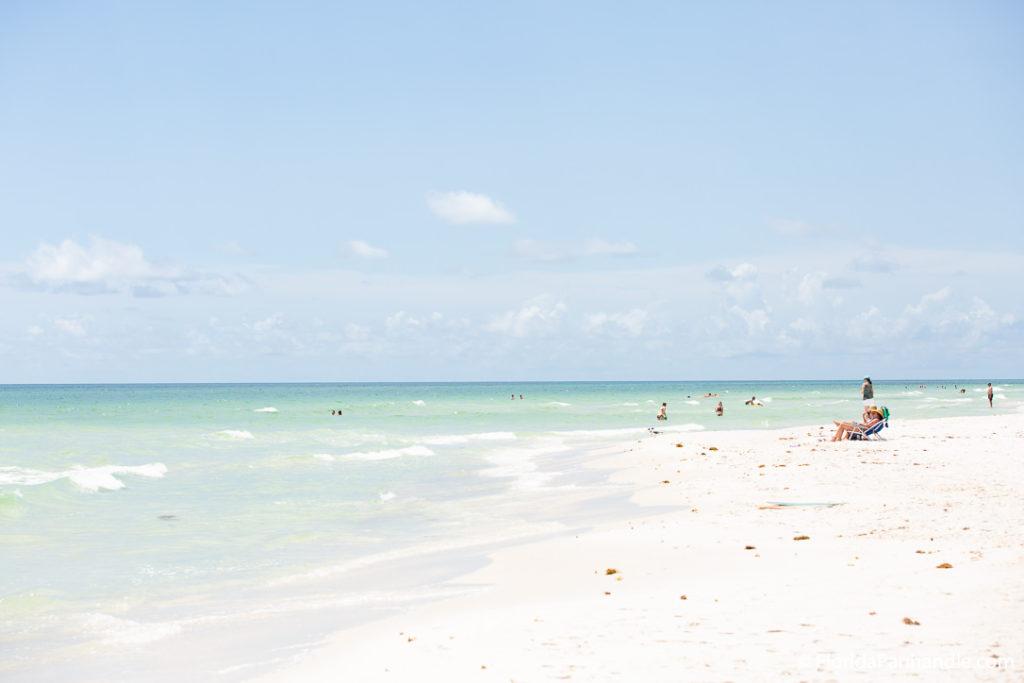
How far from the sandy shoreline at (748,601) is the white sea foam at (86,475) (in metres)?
15.0

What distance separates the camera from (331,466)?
28641 mm

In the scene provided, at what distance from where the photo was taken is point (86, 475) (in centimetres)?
2280

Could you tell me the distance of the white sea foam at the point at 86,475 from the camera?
22.2 metres

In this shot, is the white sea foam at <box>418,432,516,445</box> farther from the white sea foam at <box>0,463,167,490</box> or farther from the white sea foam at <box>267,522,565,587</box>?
the white sea foam at <box>267,522,565,587</box>

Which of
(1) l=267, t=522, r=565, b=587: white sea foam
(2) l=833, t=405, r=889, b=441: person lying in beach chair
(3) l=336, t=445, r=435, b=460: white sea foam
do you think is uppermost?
(2) l=833, t=405, r=889, b=441: person lying in beach chair

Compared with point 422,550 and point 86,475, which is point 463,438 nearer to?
point 86,475

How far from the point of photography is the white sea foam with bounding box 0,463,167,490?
22.2 metres

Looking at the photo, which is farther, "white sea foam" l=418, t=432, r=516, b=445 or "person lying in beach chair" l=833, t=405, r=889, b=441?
"white sea foam" l=418, t=432, r=516, b=445

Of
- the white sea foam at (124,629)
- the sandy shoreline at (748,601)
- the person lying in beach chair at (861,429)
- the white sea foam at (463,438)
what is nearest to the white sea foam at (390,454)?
the white sea foam at (463,438)

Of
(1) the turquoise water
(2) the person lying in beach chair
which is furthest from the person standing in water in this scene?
(1) the turquoise water

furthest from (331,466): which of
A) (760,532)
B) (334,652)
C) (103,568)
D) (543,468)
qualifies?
(334,652)

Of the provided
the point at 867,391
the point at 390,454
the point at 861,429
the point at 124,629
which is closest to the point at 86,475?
the point at 390,454

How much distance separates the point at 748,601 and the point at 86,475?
2073 cm

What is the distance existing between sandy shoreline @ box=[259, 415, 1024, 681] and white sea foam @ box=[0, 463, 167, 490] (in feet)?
49.1
